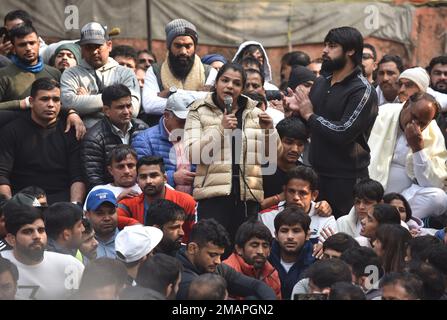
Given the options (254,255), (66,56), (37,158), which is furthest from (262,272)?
(66,56)

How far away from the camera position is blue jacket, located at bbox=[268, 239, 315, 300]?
10.5 metres

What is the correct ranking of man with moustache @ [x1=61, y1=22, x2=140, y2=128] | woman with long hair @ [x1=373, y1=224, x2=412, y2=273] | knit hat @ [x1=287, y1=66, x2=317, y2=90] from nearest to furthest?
woman with long hair @ [x1=373, y1=224, x2=412, y2=273], man with moustache @ [x1=61, y1=22, x2=140, y2=128], knit hat @ [x1=287, y1=66, x2=317, y2=90]

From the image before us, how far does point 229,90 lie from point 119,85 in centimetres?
105

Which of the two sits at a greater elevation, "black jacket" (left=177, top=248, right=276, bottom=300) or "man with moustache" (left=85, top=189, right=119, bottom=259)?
"man with moustache" (left=85, top=189, right=119, bottom=259)

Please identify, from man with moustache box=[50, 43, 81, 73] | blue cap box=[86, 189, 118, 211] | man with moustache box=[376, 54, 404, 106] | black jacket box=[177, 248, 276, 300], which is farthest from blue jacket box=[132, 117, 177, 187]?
man with moustache box=[376, 54, 404, 106]

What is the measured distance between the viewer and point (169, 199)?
36.4 feet

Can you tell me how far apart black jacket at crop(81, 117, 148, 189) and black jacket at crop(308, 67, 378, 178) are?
165cm

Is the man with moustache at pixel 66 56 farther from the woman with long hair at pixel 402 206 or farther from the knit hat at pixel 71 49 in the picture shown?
the woman with long hair at pixel 402 206

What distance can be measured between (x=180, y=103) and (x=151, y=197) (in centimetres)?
101

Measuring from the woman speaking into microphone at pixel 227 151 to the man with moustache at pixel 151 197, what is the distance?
Answer: 0.11 meters

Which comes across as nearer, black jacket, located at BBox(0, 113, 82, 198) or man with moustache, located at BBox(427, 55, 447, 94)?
black jacket, located at BBox(0, 113, 82, 198)

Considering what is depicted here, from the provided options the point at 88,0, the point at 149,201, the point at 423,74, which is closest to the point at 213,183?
the point at 149,201

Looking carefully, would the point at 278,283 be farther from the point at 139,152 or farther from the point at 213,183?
the point at 139,152

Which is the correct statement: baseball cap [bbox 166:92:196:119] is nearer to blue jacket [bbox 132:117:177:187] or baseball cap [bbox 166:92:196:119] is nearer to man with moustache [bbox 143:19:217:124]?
blue jacket [bbox 132:117:177:187]
